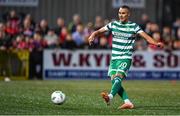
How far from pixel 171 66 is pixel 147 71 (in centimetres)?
104

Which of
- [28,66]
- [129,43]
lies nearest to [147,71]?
[28,66]

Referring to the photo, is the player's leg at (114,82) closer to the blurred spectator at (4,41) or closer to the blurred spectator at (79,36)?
the blurred spectator at (4,41)

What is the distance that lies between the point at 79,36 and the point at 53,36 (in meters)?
1.13

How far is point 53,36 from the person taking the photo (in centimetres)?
2872

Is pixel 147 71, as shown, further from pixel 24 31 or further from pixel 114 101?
pixel 114 101

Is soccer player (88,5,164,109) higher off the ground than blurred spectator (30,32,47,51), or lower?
higher

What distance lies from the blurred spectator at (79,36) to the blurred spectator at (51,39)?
0.82m

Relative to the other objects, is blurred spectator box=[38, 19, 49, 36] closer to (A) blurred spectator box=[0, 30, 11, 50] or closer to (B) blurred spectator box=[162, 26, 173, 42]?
(A) blurred spectator box=[0, 30, 11, 50]

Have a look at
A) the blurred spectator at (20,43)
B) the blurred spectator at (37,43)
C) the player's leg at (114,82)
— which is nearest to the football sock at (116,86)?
the player's leg at (114,82)

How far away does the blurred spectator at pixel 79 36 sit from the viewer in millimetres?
28611

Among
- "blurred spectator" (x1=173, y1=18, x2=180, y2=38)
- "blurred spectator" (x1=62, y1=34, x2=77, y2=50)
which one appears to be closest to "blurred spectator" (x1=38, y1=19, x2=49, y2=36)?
"blurred spectator" (x1=62, y1=34, x2=77, y2=50)

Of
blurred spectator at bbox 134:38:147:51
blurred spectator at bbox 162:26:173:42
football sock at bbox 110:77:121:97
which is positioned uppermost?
football sock at bbox 110:77:121:97

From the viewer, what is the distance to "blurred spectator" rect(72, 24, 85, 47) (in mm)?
28611

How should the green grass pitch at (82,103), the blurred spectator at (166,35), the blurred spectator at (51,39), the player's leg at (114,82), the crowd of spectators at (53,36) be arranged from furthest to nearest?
the blurred spectator at (166,35) < the blurred spectator at (51,39) < the crowd of spectators at (53,36) < the player's leg at (114,82) < the green grass pitch at (82,103)
